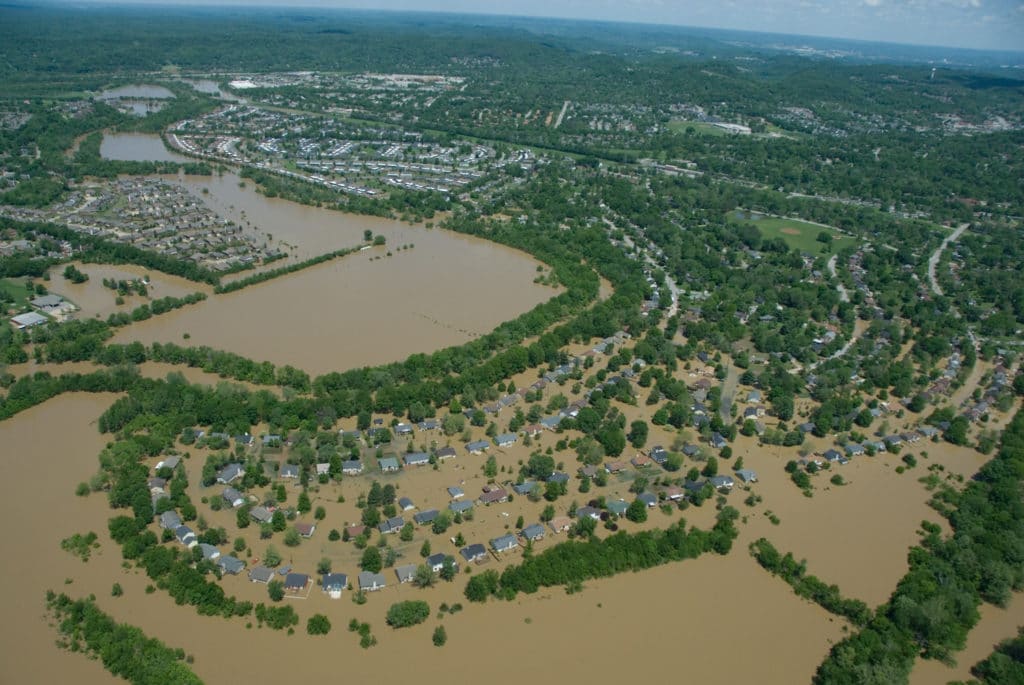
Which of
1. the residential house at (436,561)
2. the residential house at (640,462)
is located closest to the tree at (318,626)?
the residential house at (436,561)

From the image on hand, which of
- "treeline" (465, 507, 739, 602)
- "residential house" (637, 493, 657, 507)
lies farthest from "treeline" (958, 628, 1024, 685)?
"residential house" (637, 493, 657, 507)

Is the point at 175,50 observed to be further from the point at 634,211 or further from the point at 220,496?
the point at 220,496

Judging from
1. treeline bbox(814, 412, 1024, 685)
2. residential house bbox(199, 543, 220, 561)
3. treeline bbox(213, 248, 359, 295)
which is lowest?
residential house bbox(199, 543, 220, 561)

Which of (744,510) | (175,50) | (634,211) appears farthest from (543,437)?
(175,50)

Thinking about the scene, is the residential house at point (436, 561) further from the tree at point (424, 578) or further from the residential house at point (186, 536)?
the residential house at point (186, 536)

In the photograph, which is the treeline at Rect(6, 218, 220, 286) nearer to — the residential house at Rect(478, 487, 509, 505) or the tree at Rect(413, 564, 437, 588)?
the residential house at Rect(478, 487, 509, 505)

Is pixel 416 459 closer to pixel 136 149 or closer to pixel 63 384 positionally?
pixel 63 384
